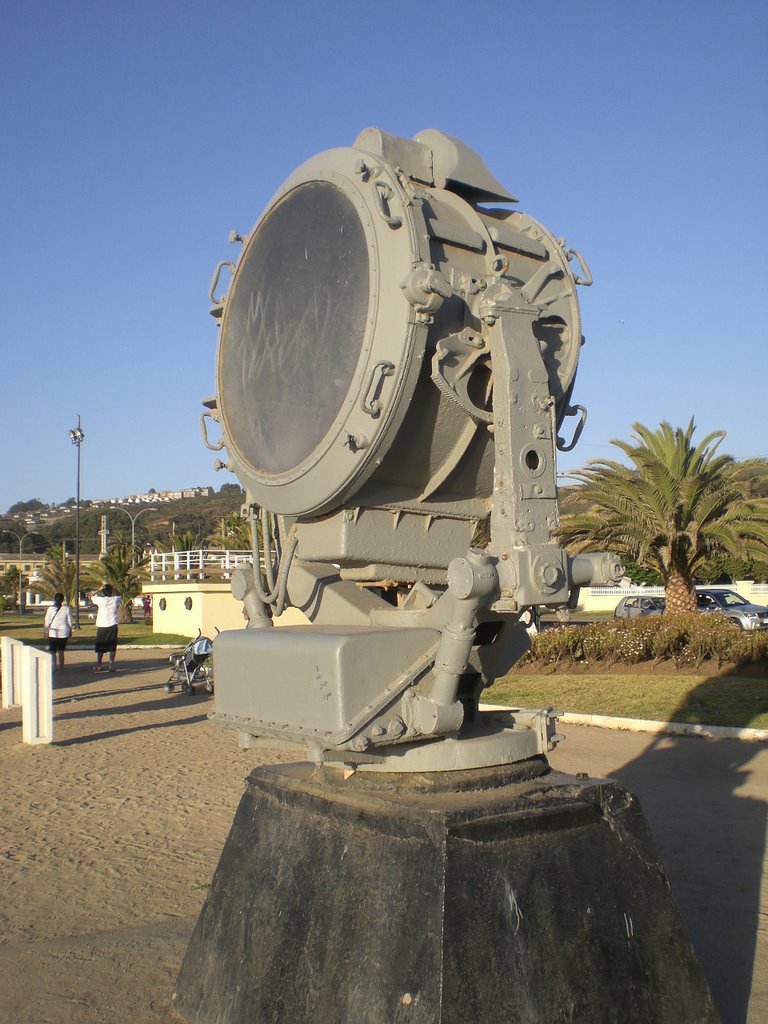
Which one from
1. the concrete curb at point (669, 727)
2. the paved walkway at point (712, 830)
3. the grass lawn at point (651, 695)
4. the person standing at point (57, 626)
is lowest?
the paved walkway at point (712, 830)

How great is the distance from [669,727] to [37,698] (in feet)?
23.7

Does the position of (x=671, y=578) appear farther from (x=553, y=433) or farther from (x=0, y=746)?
(x=553, y=433)

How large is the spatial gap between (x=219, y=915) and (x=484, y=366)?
248cm

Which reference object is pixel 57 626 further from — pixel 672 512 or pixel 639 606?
pixel 639 606

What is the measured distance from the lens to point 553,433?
149 inches

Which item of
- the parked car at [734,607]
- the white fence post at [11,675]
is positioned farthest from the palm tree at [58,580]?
the white fence post at [11,675]

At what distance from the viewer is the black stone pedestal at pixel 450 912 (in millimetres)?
3152

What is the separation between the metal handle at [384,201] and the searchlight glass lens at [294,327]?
0.17 meters

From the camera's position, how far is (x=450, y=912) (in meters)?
3.14

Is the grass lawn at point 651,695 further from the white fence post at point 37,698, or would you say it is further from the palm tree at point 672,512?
the white fence post at point 37,698

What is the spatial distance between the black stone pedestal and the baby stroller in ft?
40.8

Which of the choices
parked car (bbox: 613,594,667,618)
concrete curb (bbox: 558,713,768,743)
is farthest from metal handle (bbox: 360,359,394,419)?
parked car (bbox: 613,594,667,618)

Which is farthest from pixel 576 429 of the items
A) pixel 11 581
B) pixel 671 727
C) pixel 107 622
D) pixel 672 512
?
pixel 11 581

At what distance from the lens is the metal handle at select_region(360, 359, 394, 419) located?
3598mm
